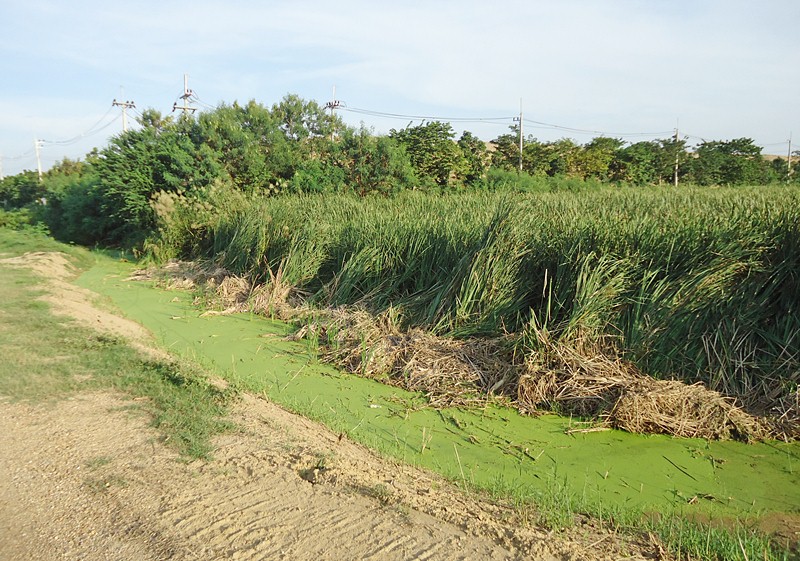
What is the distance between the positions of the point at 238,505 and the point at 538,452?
2645 mm

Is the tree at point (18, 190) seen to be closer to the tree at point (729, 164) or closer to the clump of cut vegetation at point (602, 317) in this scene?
the clump of cut vegetation at point (602, 317)

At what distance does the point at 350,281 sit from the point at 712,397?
18.0 ft

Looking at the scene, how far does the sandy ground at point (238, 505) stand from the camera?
9.61 feet

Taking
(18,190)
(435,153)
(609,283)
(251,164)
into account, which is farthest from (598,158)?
(18,190)

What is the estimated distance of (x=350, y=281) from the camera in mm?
9445

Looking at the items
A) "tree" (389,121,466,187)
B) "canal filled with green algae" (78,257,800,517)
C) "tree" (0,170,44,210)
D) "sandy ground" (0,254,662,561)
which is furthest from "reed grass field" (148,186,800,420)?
"tree" (0,170,44,210)

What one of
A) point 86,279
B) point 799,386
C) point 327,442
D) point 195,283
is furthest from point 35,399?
point 86,279

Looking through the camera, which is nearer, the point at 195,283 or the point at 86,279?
the point at 195,283

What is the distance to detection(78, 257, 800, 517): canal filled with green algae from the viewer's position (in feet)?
13.8

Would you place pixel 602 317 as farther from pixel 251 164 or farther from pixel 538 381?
pixel 251 164

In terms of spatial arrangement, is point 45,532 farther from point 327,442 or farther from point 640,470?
point 640,470

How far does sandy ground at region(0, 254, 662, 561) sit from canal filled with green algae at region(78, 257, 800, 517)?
2.05 feet

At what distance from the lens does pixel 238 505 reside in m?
3.30

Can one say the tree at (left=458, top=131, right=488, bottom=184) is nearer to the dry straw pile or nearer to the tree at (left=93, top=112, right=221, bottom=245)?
the tree at (left=93, top=112, right=221, bottom=245)
